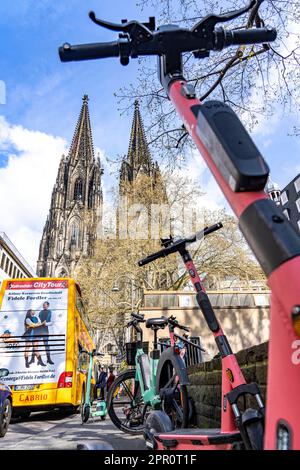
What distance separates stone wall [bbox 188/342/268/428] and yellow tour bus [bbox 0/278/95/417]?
5.03 m

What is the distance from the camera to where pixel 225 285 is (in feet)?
67.0

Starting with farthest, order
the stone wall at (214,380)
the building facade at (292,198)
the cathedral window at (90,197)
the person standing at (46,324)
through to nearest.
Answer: the cathedral window at (90,197) < the building facade at (292,198) < the person standing at (46,324) < the stone wall at (214,380)

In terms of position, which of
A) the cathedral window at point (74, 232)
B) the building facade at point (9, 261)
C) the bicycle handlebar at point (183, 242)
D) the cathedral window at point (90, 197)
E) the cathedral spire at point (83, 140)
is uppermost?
the cathedral spire at point (83, 140)

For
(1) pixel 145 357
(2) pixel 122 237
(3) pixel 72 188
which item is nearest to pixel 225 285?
(2) pixel 122 237

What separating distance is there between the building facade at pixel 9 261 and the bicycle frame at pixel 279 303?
42.7 m

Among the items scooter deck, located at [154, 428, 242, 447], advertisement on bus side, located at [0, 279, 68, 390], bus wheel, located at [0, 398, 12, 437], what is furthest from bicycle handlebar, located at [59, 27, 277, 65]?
advertisement on bus side, located at [0, 279, 68, 390]

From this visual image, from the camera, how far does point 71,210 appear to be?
248 ft

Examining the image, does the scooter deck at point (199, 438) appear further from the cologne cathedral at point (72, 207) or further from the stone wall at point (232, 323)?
the cologne cathedral at point (72, 207)

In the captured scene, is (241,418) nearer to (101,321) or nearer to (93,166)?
(101,321)

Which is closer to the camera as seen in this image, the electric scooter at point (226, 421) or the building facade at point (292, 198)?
the electric scooter at point (226, 421)

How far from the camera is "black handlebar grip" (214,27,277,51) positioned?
1709mm

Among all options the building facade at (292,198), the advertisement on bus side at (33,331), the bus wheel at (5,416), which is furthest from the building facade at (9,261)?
the bus wheel at (5,416)

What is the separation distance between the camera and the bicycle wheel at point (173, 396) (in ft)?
10.6

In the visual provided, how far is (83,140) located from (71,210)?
20.8 m
